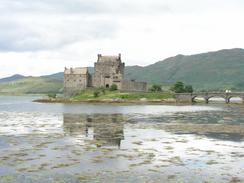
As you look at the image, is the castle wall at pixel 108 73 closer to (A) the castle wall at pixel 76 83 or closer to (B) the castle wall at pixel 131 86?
(B) the castle wall at pixel 131 86

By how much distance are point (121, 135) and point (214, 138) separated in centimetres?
1064

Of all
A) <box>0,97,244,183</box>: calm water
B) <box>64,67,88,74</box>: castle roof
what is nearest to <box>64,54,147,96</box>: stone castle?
<box>64,67,88,74</box>: castle roof

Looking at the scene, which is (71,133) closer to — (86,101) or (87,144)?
(87,144)

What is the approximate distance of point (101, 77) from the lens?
181125mm

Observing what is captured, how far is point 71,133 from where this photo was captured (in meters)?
48.0

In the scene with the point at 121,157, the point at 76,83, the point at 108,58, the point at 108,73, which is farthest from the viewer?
the point at 108,58

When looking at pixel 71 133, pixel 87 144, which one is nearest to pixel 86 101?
pixel 71 133

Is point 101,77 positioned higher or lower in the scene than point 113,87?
higher

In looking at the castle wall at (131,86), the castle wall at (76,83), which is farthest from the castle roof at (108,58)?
the castle wall at (131,86)

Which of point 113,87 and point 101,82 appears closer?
point 113,87

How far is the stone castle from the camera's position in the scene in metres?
179

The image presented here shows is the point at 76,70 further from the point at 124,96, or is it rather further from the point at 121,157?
the point at 121,157

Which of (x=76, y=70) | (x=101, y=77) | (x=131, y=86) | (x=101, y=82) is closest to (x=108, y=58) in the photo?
(x=101, y=77)

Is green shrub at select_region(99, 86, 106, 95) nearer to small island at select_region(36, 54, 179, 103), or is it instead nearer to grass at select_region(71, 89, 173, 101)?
small island at select_region(36, 54, 179, 103)
